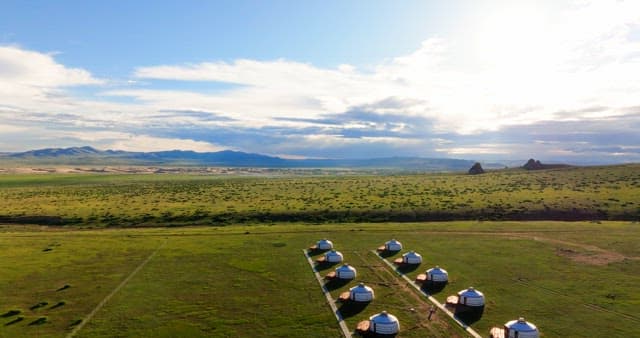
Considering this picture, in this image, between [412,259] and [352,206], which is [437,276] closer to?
[412,259]

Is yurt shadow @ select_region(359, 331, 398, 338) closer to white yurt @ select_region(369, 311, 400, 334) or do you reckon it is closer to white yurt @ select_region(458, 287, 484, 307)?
white yurt @ select_region(369, 311, 400, 334)

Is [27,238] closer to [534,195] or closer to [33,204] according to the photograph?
[33,204]

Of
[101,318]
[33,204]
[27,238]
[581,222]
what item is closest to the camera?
[101,318]

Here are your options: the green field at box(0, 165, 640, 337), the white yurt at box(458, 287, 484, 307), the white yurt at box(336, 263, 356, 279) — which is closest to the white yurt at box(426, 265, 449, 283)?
the green field at box(0, 165, 640, 337)

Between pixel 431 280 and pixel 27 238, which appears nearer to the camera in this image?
pixel 431 280

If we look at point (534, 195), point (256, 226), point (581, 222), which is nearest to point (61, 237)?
point (256, 226)

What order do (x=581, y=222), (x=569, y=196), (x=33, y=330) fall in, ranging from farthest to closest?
1. (x=569, y=196)
2. (x=581, y=222)
3. (x=33, y=330)
